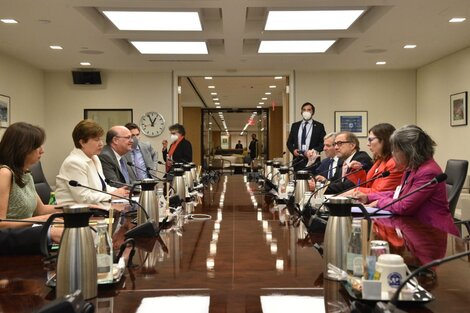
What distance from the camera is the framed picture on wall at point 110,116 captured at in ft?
29.7

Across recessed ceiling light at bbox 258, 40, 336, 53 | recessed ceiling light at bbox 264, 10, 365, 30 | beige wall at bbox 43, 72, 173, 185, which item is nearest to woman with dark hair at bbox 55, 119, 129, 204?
recessed ceiling light at bbox 264, 10, 365, 30

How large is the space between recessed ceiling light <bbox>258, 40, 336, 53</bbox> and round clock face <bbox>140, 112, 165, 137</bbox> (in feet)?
8.79

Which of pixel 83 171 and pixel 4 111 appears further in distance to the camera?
pixel 4 111

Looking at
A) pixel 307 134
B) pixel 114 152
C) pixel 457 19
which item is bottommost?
pixel 114 152

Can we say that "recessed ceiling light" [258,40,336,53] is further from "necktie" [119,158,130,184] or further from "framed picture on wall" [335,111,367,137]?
"necktie" [119,158,130,184]

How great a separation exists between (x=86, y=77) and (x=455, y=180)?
7.18 meters

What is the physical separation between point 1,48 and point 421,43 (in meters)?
5.97

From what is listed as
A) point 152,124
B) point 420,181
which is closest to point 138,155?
point 152,124

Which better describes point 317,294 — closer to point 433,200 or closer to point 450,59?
point 433,200

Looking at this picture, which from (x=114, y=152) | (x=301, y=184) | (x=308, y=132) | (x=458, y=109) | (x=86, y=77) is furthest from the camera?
(x=86, y=77)

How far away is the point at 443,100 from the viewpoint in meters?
7.84

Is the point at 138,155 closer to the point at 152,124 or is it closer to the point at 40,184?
the point at 40,184

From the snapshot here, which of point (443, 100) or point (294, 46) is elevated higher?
point (294, 46)

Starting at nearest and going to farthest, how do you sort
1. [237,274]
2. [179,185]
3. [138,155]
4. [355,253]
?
[355,253] < [237,274] < [179,185] < [138,155]
